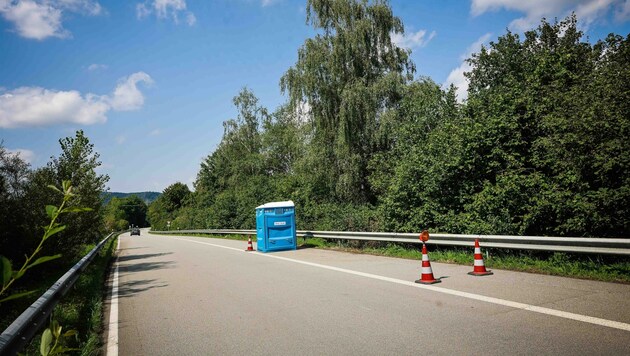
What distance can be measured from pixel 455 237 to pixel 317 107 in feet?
48.1

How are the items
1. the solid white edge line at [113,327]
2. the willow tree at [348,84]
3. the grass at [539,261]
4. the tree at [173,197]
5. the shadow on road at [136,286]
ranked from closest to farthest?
the solid white edge line at [113,327]
the grass at [539,261]
the shadow on road at [136,286]
the willow tree at [348,84]
the tree at [173,197]

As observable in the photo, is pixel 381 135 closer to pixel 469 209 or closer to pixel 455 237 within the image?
pixel 469 209

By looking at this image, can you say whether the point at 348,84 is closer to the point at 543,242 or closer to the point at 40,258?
the point at 543,242

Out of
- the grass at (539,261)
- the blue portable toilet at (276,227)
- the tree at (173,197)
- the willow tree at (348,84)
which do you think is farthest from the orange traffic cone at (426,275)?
the tree at (173,197)

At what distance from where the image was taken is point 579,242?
25.2 ft

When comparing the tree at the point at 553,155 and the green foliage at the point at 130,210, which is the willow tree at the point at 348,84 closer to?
the tree at the point at 553,155

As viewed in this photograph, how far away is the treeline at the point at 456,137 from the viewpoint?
983cm

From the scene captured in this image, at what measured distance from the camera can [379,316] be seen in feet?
18.2

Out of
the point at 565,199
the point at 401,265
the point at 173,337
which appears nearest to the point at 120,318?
the point at 173,337

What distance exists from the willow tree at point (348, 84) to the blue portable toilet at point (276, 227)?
5.66 metres

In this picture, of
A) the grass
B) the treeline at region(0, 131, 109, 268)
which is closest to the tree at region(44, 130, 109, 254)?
the treeline at region(0, 131, 109, 268)

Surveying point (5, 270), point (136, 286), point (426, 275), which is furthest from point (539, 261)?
point (5, 270)

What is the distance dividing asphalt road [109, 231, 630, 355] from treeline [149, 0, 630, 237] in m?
3.69

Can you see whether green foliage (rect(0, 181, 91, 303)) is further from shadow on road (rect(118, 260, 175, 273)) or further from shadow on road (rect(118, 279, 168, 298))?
shadow on road (rect(118, 260, 175, 273))
